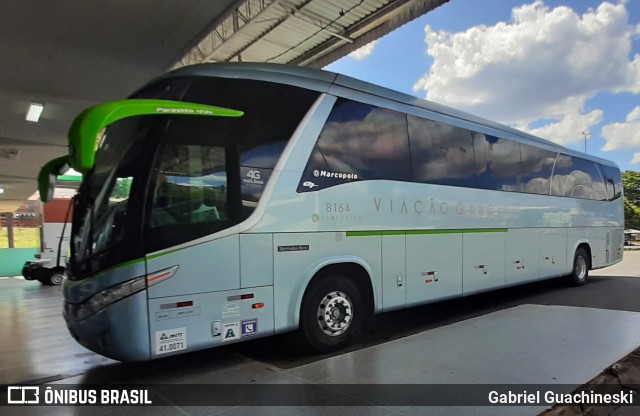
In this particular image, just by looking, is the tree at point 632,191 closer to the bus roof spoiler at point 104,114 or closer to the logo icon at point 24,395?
the bus roof spoiler at point 104,114

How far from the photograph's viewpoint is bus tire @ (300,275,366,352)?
210 inches

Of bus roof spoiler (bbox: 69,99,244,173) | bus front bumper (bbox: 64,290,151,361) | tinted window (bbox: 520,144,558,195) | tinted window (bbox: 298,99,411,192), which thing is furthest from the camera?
tinted window (bbox: 520,144,558,195)

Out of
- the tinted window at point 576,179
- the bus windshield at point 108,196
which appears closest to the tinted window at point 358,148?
the bus windshield at point 108,196

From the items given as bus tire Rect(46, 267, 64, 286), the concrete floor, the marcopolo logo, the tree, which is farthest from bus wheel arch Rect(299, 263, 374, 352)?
the tree

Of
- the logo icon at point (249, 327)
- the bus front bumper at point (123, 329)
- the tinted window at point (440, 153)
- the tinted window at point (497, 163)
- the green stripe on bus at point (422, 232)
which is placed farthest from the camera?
the tinted window at point (497, 163)

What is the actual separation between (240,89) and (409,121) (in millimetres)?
2941

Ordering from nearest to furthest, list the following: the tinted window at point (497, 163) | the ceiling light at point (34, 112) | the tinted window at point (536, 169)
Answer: the tinted window at point (497, 163) → the tinted window at point (536, 169) → the ceiling light at point (34, 112)

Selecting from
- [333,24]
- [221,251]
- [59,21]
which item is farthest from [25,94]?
[221,251]

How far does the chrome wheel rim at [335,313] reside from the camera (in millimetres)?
5465

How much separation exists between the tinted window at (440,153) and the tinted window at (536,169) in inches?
86.9

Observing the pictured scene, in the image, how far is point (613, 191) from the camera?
1326 centimetres

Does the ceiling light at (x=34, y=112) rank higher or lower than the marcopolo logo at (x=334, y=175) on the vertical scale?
higher

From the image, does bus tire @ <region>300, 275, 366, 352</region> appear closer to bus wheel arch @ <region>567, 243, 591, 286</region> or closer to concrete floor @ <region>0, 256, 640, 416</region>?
concrete floor @ <region>0, 256, 640, 416</region>

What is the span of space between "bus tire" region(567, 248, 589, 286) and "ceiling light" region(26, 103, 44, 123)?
13.4 meters
